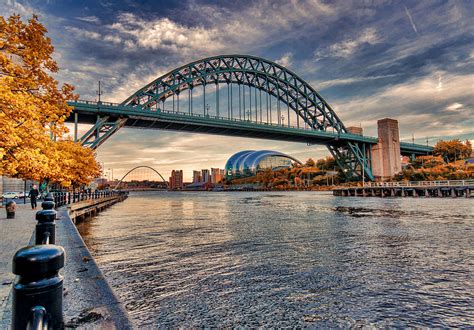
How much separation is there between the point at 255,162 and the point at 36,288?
177923 millimetres

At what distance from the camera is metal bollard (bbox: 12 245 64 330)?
65.9 inches

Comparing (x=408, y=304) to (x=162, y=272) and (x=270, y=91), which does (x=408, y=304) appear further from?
(x=270, y=91)

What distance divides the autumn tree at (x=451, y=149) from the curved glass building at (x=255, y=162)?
90.0 m

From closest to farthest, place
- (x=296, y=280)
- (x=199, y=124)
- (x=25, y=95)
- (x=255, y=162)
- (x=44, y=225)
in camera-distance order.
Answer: (x=44, y=225) → (x=296, y=280) → (x=25, y=95) → (x=199, y=124) → (x=255, y=162)

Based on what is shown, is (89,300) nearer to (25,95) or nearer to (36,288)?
(36,288)

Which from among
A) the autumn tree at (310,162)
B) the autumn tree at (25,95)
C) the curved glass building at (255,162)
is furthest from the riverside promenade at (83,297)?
the curved glass building at (255,162)

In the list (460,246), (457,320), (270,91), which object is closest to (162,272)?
(457,320)

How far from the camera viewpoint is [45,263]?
5.72 feet

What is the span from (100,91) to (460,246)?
133 ft

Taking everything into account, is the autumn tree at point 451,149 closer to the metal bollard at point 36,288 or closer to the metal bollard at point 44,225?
the metal bollard at point 44,225

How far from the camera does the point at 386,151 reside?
2916 inches

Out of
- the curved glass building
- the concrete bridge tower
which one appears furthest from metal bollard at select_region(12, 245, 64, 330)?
the curved glass building

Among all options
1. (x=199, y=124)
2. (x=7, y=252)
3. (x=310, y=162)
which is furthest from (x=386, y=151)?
(x=7, y=252)

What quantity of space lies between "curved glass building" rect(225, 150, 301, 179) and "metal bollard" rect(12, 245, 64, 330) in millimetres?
173644
